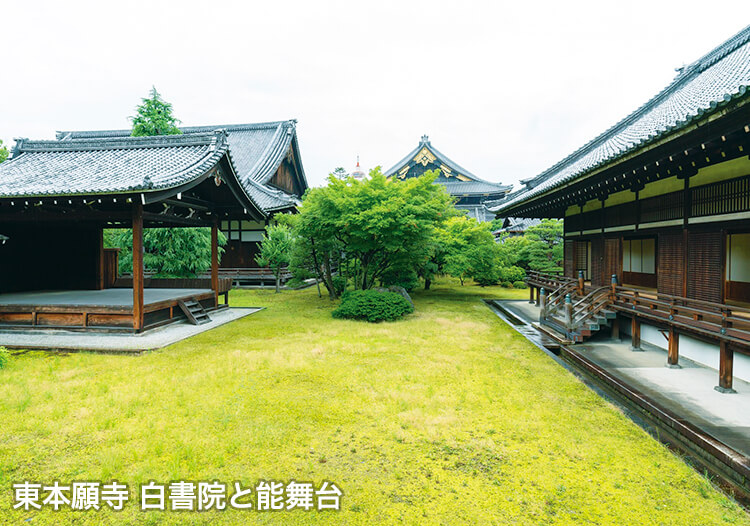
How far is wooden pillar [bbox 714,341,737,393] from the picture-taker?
602cm

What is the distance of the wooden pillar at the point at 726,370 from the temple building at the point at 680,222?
0.01 meters

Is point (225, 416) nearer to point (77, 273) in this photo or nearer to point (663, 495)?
point (663, 495)

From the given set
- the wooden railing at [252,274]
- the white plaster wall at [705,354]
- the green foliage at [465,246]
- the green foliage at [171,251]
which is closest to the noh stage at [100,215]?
the green foliage at [171,251]

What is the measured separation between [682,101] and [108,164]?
51.2 feet

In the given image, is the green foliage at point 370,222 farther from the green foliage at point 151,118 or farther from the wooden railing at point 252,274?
the green foliage at point 151,118

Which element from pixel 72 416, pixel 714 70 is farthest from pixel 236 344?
pixel 714 70

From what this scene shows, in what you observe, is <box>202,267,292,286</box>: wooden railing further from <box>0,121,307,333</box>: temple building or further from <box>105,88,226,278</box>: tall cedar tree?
<box>0,121,307,333</box>: temple building

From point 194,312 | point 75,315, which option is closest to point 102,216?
point 75,315

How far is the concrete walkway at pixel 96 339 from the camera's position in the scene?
8.74 meters

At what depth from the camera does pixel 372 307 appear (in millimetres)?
12750

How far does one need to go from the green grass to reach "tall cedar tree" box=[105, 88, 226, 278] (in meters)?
8.97

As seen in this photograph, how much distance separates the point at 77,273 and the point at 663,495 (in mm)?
17517

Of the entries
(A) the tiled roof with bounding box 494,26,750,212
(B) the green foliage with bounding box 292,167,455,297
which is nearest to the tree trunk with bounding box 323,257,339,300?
(B) the green foliage with bounding box 292,167,455,297

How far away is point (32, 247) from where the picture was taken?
14.0 metres
